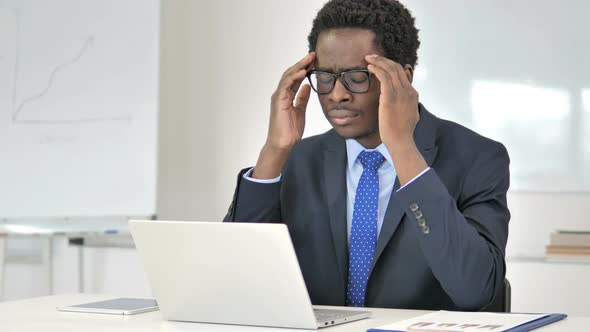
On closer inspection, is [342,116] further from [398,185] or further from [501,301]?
→ [501,301]

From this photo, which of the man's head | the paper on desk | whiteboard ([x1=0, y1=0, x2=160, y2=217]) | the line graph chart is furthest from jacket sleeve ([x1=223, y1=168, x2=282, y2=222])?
the line graph chart

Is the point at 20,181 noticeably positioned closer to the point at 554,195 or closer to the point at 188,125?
the point at 188,125

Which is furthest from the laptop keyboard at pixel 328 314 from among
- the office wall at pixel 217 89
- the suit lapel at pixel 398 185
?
the office wall at pixel 217 89

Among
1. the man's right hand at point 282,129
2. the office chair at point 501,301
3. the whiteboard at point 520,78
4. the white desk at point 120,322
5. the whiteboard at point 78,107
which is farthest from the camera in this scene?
the whiteboard at point 78,107

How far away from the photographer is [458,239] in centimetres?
165

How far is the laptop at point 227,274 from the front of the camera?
138 cm

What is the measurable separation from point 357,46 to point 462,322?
68cm

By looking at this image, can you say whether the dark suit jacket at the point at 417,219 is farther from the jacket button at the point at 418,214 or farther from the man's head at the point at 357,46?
the man's head at the point at 357,46

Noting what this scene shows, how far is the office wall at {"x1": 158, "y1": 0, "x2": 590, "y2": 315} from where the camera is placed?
385cm

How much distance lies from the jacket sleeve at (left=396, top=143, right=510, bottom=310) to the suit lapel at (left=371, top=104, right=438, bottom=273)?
0.11m

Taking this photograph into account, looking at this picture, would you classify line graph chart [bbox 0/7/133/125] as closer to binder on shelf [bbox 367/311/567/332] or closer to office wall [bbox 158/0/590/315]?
office wall [bbox 158/0/590/315]

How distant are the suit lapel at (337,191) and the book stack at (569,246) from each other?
1.39 meters

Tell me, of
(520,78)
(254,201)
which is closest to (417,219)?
(254,201)

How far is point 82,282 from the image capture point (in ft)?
13.5
